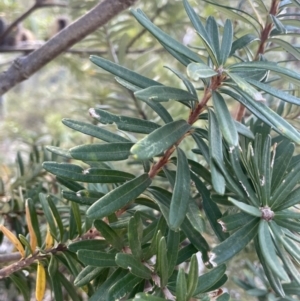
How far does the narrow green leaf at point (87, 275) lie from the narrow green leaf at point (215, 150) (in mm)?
121

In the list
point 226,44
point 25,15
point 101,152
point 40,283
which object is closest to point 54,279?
point 40,283

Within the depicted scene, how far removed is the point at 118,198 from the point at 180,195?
4 centimetres

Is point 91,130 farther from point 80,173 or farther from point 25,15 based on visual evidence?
point 25,15

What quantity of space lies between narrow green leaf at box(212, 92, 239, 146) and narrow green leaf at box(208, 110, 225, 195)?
0.01 meters

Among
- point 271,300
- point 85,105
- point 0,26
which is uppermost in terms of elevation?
point 0,26

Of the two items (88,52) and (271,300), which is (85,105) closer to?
(88,52)

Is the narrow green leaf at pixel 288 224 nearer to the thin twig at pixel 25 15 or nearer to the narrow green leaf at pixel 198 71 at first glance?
the narrow green leaf at pixel 198 71

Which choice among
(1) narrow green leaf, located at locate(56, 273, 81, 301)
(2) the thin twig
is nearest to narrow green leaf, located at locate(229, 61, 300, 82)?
(1) narrow green leaf, located at locate(56, 273, 81, 301)

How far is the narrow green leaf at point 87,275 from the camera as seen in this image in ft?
0.93

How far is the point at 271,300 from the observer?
1.16 feet

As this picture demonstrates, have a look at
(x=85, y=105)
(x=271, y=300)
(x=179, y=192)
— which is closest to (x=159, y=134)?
(x=179, y=192)

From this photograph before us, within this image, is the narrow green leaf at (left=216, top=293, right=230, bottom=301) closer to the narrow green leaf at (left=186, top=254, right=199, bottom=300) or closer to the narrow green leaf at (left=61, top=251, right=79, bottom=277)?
the narrow green leaf at (left=186, top=254, right=199, bottom=300)

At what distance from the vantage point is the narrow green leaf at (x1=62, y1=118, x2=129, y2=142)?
0.27 meters

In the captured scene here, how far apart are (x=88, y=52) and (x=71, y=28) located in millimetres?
304
